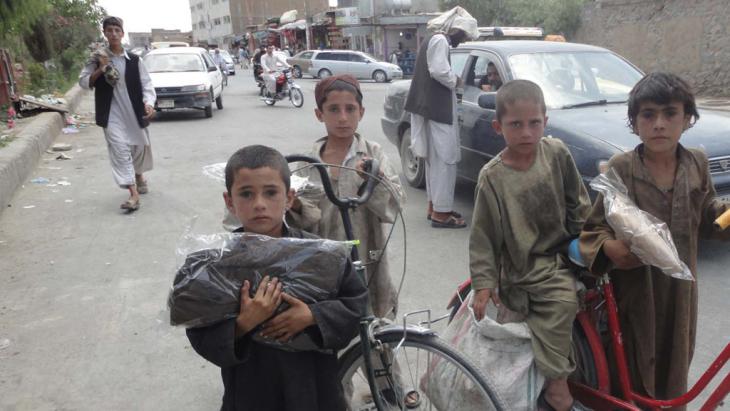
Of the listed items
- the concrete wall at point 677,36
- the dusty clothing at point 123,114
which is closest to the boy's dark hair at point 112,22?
the dusty clothing at point 123,114

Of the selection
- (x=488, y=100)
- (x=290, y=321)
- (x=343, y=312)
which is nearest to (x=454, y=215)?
(x=488, y=100)

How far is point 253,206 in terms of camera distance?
177 cm

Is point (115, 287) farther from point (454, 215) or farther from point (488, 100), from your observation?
point (488, 100)

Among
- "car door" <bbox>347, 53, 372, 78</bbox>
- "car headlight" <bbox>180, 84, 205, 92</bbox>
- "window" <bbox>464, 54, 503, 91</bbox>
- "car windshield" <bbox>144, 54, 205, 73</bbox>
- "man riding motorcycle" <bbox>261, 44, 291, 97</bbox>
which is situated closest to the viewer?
"window" <bbox>464, 54, 503, 91</bbox>

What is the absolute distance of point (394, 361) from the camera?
2186 mm

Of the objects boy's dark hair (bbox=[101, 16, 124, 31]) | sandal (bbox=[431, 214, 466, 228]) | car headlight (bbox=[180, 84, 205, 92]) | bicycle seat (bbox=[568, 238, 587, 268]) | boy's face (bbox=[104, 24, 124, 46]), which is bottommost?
sandal (bbox=[431, 214, 466, 228])

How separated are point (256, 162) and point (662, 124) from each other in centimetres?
138

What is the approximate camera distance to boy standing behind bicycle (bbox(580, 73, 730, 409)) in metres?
2.07

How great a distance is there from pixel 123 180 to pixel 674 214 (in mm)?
5503

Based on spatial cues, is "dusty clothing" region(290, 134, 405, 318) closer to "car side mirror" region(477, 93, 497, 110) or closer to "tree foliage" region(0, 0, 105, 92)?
"car side mirror" region(477, 93, 497, 110)

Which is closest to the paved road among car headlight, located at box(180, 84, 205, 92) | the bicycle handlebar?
the bicycle handlebar

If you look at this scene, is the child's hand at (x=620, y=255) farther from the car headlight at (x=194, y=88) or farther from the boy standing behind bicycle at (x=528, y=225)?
the car headlight at (x=194, y=88)

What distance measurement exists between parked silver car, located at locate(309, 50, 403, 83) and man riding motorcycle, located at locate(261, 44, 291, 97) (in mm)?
9068

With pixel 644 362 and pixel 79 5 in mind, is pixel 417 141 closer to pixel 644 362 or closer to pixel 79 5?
pixel 644 362
